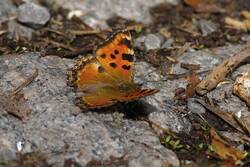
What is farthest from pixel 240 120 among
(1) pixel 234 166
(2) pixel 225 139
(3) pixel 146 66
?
(3) pixel 146 66

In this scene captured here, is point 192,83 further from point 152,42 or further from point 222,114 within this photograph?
point 152,42

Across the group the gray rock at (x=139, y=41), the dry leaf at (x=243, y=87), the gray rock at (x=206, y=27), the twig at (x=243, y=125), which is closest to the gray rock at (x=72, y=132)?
the twig at (x=243, y=125)

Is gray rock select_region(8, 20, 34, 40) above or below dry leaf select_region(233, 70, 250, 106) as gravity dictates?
above

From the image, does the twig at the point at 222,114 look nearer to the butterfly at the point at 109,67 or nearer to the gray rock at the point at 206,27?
the butterfly at the point at 109,67

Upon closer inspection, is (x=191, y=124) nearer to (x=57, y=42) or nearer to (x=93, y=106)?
(x=93, y=106)

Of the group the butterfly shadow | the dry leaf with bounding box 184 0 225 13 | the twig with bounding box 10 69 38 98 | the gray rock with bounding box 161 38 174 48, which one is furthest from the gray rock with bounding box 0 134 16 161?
the dry leaf with bounding box 184 0 225 13

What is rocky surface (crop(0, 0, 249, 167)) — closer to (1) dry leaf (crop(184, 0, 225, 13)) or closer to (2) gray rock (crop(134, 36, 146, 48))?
(2) gray rock (crop(134, 36, 146, 48))
